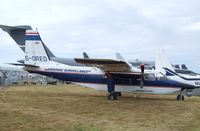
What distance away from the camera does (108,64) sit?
25375 millimetres

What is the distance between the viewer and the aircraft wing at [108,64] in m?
24.0

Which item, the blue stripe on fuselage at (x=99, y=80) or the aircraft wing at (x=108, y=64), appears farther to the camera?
the blue stripe on fuselage at (x=99, y=80)

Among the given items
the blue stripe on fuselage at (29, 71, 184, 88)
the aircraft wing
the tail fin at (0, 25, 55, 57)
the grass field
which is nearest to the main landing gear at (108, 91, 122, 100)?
the blue stripe on fuselage at (29, 71, 184, 88)

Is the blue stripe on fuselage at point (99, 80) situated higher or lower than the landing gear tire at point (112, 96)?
higher

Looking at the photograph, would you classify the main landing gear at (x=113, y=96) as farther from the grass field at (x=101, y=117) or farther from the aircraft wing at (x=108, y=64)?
the grass field at (x=101, y=117)

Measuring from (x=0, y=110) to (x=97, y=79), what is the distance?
482 inches

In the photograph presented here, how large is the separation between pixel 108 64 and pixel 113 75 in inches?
71.4

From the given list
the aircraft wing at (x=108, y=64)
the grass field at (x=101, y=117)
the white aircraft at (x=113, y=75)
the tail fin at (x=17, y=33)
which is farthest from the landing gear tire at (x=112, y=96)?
the tail fin at (x=17, y=33)

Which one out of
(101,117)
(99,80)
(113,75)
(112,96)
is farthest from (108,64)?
(101,117)

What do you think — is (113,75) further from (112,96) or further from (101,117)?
(101,117)

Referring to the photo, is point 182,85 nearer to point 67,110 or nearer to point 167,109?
point 167,109

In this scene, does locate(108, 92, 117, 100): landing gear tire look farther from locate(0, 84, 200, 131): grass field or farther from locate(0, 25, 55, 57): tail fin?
locate(0, 25, 55, 57): tail fin

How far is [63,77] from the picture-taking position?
28562 mm

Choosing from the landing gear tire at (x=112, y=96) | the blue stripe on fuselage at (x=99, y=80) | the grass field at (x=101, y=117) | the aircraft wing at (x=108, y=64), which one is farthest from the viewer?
the blue stripe on fuselage at (x=99, y=80)
